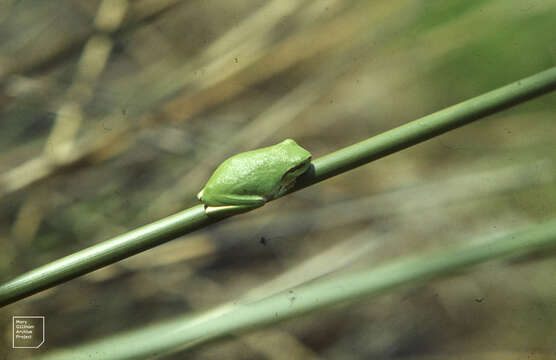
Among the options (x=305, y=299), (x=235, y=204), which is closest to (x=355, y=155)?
(x=235, y=204)

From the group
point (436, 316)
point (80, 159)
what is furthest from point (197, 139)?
point (436, 316)

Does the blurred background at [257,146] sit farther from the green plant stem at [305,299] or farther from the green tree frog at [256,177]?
the green tree frog at [256,177]

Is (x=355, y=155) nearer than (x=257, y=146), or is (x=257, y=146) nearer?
(x=355, y=155)

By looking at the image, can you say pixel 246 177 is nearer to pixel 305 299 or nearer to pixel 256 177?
pixel 256 177

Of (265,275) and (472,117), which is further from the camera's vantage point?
(265,275)

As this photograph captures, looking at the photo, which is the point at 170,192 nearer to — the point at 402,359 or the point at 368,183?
the point at 368,183

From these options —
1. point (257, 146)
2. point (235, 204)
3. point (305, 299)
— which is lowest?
point (305, 299)
